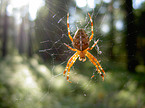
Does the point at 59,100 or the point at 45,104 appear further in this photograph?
the point at 59,100

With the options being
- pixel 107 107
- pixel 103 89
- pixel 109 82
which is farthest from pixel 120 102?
pixel 109 82

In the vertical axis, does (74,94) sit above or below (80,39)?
below

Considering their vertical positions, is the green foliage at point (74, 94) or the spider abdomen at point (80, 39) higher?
the spider abdomen at point (80, 39)

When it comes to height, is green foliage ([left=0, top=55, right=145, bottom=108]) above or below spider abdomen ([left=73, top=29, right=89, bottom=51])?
below

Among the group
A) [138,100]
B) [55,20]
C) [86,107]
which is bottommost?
[86,107]

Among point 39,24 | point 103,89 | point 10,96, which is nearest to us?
point 39,24

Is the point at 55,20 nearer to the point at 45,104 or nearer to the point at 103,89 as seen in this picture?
the point at 45,104

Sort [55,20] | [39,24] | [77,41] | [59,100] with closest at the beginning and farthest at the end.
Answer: [77,41]
[55,20]
[39,24]
[59,100]

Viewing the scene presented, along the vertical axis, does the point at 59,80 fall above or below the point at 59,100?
above

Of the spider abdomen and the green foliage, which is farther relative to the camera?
the green foliage

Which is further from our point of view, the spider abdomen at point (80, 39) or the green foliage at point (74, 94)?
the green foliage at point (74, 94)
